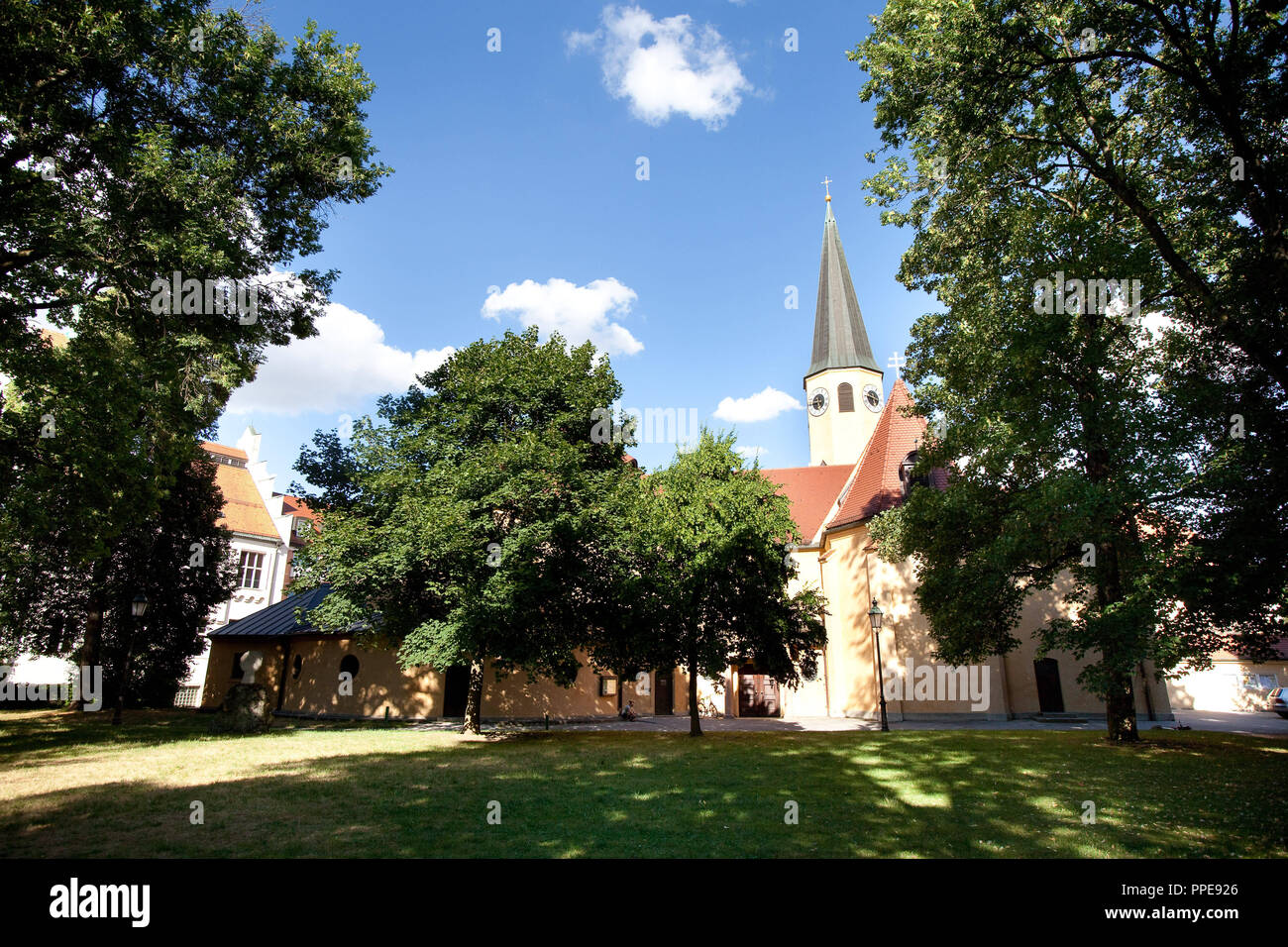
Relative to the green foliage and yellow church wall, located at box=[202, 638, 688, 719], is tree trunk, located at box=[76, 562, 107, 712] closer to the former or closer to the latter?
the green foliage

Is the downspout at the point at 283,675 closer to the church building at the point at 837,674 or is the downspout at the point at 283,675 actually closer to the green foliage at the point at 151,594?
the church building at the point at 837,674

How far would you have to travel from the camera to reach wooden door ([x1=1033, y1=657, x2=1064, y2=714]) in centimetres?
2425

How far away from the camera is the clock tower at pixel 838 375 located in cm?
4484

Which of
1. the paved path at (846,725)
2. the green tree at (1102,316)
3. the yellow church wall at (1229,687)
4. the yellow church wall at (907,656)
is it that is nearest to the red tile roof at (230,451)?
the paved path at (846,725)

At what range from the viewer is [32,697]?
102 feet

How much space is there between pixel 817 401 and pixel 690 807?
41626 millimetres

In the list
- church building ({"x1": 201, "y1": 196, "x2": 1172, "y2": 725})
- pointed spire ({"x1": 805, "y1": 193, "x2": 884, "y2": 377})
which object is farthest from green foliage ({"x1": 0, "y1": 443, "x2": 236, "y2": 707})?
pointed spire ({"x1": 805, "y1": 193, "x2": 884, "y2": 377})

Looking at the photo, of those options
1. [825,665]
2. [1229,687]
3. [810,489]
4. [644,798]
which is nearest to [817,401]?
[810,489]

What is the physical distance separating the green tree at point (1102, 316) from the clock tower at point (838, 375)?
28113mm

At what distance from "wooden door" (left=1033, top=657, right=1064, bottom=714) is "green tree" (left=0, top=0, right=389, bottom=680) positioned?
28.9 meters

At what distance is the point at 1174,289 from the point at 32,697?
4880cm
